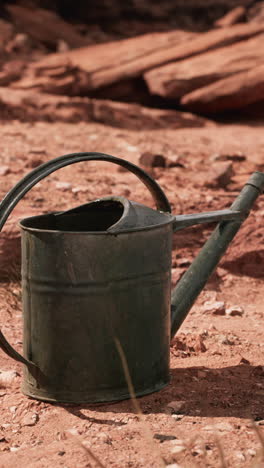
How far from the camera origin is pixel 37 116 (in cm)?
730

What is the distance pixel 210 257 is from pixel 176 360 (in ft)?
1.44

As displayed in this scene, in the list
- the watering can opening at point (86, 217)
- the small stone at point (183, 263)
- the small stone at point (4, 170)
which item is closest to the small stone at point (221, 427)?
the watering can opening at point (86, 217)

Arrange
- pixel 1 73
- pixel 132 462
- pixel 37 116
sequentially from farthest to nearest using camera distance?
pixel 1 73 → pixel 37 116 → pixel 132 462

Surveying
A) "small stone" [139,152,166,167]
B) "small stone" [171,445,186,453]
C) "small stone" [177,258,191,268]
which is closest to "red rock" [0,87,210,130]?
"small stone" [139,152,166,167]

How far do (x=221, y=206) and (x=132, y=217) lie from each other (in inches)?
82.5

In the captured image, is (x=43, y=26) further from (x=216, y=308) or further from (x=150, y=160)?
(x=216, y=308)

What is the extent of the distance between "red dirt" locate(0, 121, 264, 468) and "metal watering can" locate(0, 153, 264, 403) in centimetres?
9

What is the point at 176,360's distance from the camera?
3.15 m

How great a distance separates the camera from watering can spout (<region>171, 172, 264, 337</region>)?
298 cm

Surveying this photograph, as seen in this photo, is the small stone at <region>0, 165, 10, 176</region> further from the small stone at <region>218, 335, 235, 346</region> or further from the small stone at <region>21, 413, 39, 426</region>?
the small stone at <region>21, 413, 39, 426</region>

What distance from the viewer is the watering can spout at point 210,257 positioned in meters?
2.98

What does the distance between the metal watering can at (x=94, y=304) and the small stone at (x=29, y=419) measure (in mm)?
91

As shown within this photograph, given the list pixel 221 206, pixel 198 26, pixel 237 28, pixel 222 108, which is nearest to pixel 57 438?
pixel 221 206

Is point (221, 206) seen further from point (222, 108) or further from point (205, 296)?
point (222, 108)
